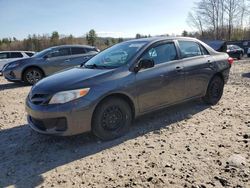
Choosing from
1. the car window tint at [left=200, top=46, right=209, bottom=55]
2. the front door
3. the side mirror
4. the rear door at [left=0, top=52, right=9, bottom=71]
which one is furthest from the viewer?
the rear door at [left=0, top=52, right=9, bottom=71]

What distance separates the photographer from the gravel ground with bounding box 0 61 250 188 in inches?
142

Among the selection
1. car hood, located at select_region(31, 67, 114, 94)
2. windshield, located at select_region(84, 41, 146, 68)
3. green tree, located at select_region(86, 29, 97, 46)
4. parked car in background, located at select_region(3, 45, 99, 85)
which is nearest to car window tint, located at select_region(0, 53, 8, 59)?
parked car in background, located at select_region(3, 45, 99, 85)

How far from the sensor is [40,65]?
38.8 ft

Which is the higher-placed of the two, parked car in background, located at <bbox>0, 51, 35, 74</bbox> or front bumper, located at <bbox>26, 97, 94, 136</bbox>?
parked car in background, located at <bbox>0, 51, 35, 74</bbox>

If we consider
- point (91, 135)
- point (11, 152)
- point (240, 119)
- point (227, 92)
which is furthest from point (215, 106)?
point (11, 152)

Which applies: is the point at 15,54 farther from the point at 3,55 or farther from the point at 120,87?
the point at 120,87

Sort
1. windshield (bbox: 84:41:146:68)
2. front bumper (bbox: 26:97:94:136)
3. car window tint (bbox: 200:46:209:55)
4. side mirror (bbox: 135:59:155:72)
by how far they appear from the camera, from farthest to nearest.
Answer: car window tint (bbox: 200:46:209:55), windshield (bbox: 84:41:146:68), side mirror (bbox: 135:59:155:72), front bumper (bbox: 26:97:94:136)

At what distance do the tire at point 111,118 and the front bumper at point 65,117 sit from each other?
16 cm

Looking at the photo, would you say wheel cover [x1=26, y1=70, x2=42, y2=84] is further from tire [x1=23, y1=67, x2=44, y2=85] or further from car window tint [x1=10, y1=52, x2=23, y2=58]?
car window tint [x1=10, y1=52, x2=23, y2=58]

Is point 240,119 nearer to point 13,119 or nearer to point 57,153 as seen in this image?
point 57,153

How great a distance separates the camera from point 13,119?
6.57 m

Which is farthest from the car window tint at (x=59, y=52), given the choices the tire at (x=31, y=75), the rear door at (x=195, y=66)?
the rear door at (x=195, y=66)

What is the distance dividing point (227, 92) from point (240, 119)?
111 inches

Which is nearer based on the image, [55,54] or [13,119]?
[13,119]
